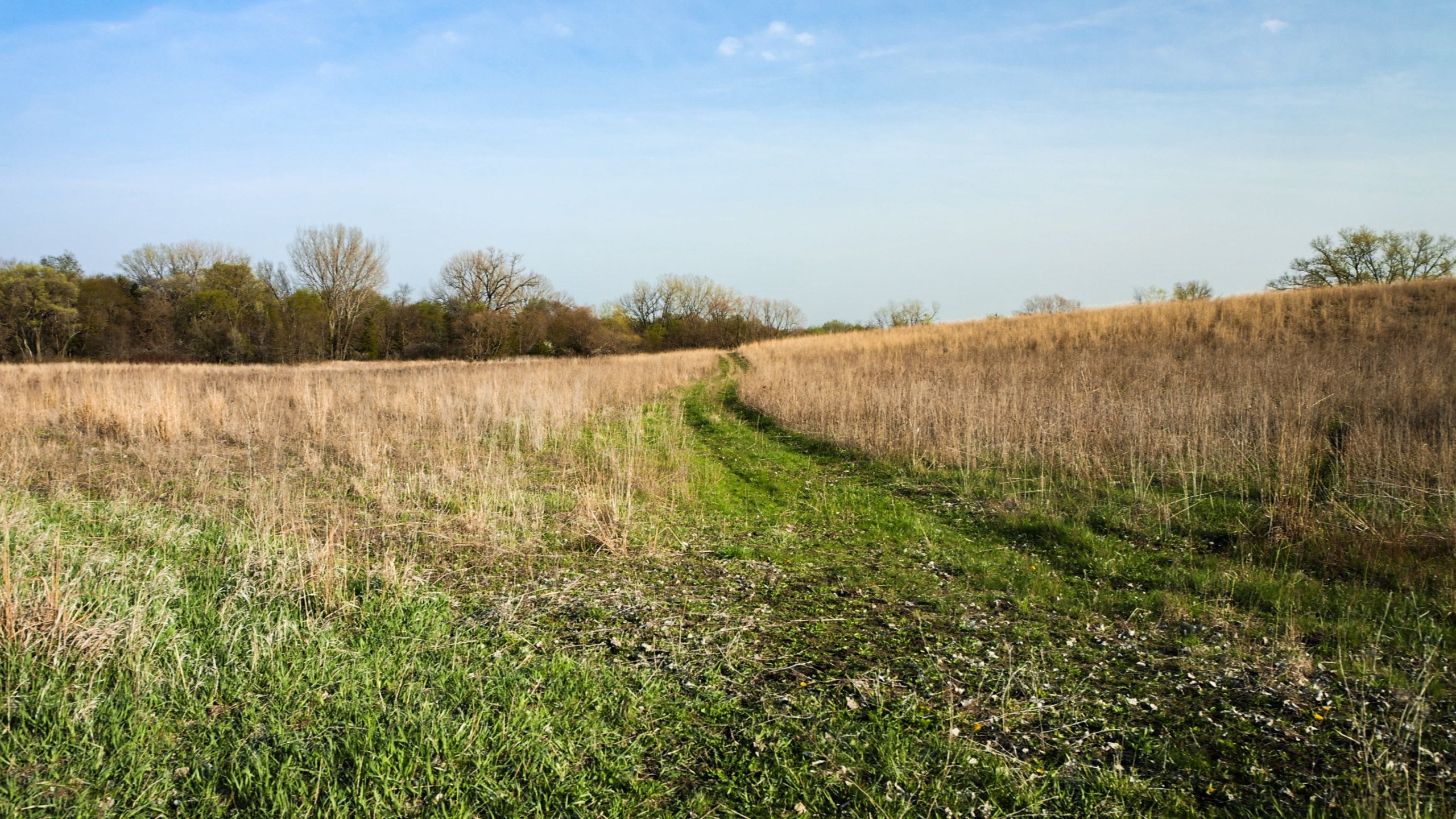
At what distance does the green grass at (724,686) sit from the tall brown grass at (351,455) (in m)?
0.80

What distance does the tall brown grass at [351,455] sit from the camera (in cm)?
656

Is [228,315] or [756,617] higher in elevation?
[228,315]

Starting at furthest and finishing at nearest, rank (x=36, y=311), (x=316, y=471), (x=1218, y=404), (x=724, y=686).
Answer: (x=36, y=311) → (x=1218, y=404) → (x=316, y=471) → (x=724, y=686)

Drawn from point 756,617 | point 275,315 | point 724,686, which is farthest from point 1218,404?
point 275,315

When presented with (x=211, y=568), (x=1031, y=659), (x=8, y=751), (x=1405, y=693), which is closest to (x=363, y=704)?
(x=8, y=751)

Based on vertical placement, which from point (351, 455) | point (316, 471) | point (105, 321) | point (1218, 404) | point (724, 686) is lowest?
point (724, 686)

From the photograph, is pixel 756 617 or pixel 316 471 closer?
pixel 756 617

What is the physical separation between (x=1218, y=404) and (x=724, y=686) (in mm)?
8876

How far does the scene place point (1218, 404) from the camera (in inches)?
362

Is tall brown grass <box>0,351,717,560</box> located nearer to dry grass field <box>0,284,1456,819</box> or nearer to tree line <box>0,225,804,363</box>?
dry grass field <box>0,284,1456,819</box>

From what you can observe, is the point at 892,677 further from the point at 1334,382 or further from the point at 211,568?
the point at 1334,382

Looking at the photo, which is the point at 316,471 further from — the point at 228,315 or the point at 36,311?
the point at 36,311

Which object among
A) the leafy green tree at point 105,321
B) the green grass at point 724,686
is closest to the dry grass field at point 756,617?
the green grass at point 724,686

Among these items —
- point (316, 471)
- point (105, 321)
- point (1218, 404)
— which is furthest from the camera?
point (105, 321)
